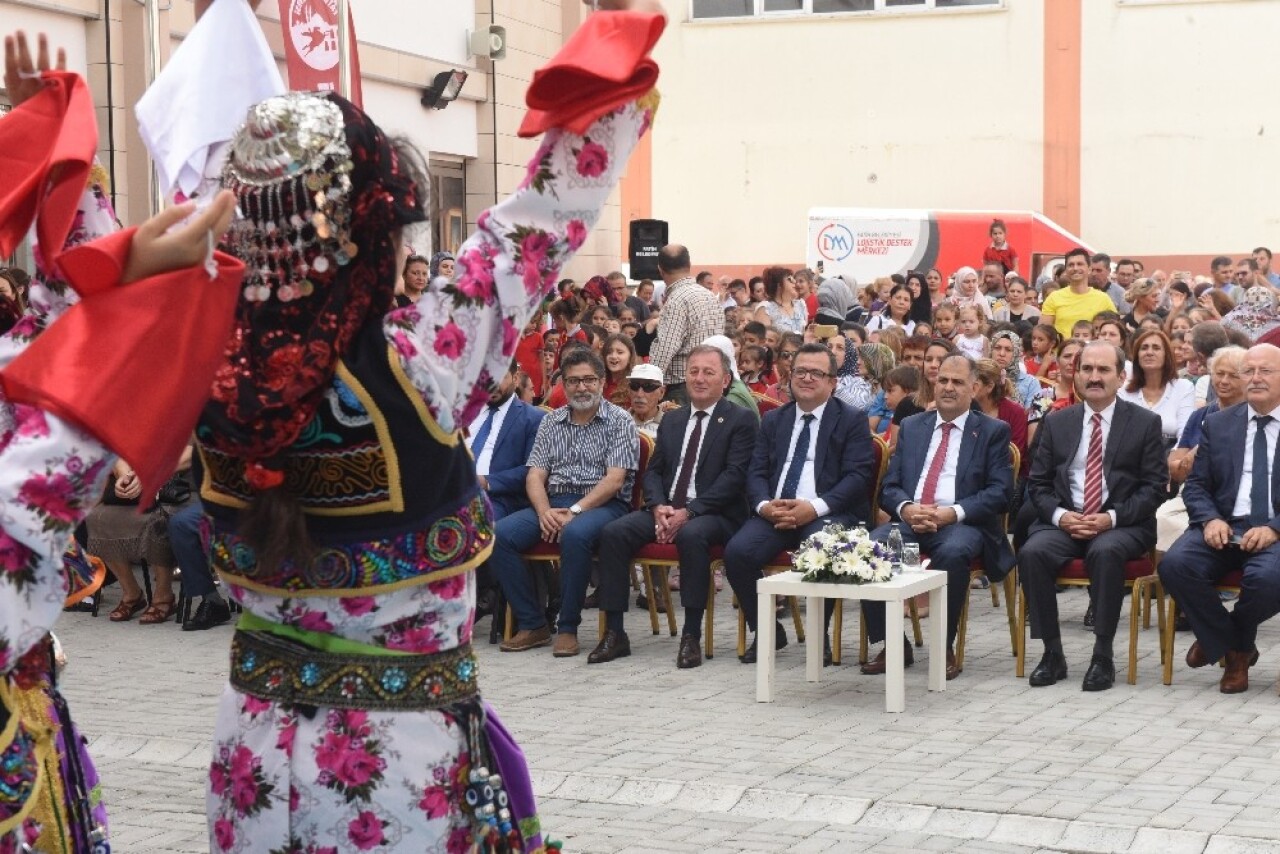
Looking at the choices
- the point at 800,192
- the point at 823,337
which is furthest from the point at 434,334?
the point at 800,192

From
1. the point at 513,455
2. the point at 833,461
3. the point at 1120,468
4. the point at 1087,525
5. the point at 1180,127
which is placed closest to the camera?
the point at 1087,525

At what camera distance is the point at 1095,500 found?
29.0 feet

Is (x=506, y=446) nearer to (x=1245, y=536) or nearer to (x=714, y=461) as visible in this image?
(x=714, y=461)

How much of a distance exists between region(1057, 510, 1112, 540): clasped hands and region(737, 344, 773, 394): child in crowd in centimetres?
430

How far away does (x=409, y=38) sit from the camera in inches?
731

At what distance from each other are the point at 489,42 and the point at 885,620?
12268 mm

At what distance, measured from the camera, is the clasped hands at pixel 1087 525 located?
8656mm

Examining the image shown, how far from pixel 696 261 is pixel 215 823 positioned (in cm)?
2790

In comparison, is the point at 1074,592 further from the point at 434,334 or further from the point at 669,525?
the point at 434,334

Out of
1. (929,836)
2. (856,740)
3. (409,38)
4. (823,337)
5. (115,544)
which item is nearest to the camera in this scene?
(929,836)

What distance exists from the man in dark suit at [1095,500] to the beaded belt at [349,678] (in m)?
5.79

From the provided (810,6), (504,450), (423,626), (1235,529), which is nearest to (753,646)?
(504,450)

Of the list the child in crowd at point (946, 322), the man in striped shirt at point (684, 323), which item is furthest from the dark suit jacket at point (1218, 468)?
the child in crowd at point (946, 322)

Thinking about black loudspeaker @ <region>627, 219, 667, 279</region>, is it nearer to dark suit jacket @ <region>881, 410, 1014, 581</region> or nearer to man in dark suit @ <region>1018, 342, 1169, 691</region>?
dark suit jacket @ <region>881, 410, 1014, 581</region>
